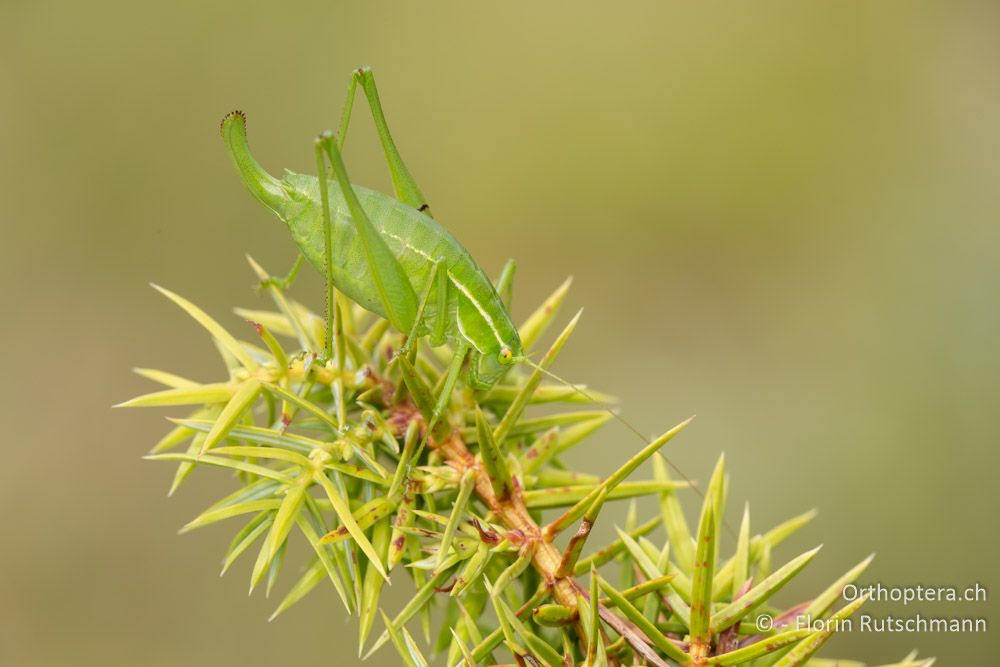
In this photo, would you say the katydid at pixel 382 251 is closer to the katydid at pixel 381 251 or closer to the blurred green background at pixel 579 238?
the katydid at pixel 381 251

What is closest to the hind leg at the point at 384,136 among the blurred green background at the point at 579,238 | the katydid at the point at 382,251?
the katydid at the point at 382,251

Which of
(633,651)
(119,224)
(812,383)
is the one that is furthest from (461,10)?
(633,651)

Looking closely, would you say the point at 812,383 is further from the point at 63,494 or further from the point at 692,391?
the point at 63,494

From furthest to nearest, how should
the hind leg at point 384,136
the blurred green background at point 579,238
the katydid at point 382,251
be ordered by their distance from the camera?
1. the blurred green background at point 579,238
2. the hind leg at point 384,136
3. the katydid at point 382,251

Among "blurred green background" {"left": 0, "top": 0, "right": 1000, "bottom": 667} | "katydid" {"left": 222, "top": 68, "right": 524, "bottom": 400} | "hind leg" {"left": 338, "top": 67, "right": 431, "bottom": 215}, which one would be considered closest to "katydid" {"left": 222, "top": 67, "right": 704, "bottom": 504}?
"katydid" {"left": 222, "top": 68, "right": 524, "bottom": 400}

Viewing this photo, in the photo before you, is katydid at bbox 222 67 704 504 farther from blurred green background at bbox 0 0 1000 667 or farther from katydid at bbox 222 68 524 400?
blurred green background at bbox 0 0 1000 667

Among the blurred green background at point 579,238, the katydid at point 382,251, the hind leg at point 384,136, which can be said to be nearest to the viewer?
the katydid at point 382,251

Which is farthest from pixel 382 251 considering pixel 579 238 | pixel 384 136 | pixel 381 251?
pixel 579 238
